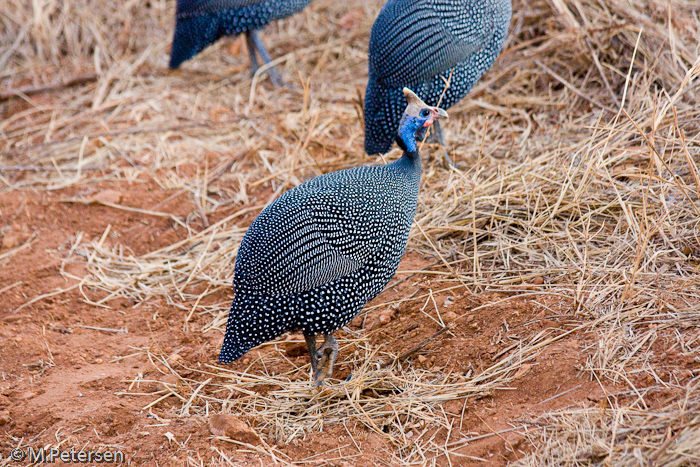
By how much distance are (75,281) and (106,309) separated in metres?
0.37

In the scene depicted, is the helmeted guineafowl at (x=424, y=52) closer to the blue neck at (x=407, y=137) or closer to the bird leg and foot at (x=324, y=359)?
the blue neck at (x=407, y=137)

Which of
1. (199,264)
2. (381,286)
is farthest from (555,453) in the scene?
(199,264)

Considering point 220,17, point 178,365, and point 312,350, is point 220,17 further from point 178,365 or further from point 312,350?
point 312,350

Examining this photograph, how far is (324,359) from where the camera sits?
305 cm

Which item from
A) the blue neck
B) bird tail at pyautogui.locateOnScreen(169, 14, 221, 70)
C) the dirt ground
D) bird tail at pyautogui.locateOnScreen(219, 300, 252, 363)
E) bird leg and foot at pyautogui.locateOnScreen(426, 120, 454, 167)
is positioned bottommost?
the dirt ground

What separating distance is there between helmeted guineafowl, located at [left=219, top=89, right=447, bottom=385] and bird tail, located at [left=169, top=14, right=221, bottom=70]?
11.1 feet

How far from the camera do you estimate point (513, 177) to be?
3.99 m

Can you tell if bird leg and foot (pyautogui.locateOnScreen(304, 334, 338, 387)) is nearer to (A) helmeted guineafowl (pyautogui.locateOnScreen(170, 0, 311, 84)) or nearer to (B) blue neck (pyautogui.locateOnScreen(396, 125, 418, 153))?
(B) blue neck (pyautogui.locateOnScreen(396, 125, 418, 153))

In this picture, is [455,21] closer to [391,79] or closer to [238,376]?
[391,79]

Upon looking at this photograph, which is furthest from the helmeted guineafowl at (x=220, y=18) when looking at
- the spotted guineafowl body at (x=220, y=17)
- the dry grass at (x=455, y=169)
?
the dry grass at (x=455, y=169)

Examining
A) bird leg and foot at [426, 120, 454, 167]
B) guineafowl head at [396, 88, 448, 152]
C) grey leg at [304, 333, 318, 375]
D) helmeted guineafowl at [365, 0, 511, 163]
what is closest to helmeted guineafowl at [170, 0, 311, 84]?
helmeted guineafowl at [365, 0, 511, 163]

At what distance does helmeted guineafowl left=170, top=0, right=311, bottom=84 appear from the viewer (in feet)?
18.7

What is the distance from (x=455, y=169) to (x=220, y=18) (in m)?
3.01

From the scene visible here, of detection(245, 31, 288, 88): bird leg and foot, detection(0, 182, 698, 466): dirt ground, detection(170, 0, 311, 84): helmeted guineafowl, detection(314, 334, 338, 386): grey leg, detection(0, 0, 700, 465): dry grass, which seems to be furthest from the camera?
detection(245, 31, 288, 88): bird leg and foot
